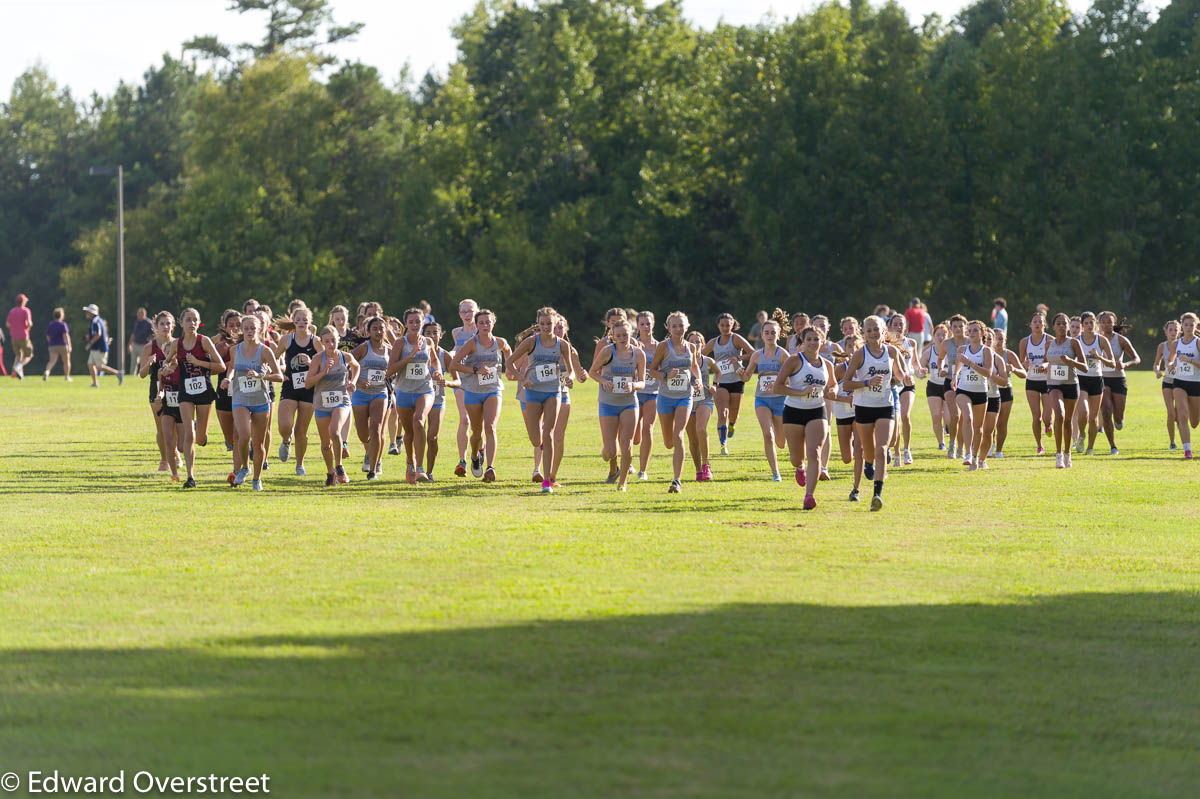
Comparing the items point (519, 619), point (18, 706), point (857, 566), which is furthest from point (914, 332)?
point (18, 706)

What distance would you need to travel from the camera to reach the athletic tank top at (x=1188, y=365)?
22.0 metres

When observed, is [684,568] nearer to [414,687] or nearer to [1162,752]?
[414,687]

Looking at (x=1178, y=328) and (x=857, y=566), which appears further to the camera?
(x=1178, y=328)

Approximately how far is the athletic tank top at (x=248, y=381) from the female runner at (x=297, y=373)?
515 millimetres

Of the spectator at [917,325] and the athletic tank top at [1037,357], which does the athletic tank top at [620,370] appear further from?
the spectator at [917,325]

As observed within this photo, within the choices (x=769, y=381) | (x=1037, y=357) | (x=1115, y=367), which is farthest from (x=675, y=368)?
(x=1115, y=367)

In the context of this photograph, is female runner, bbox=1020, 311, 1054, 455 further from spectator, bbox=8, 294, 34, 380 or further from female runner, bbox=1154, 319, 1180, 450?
spectator, bbox=8, 294, 34, 380

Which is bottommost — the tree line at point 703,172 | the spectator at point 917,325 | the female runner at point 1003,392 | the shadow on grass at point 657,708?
the shadow on grass at point 657,708

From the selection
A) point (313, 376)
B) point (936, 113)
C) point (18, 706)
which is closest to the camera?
point (18, 706)

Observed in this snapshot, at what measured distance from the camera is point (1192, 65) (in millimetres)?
60781

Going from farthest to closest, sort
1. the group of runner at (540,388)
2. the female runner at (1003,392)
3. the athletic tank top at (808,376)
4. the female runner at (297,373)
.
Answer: the female runner at (1003,392)
the female runner at (297,373)
the group of runner at (540,388)
the athletic tank top at (808,376)

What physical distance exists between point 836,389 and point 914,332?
26.3 m

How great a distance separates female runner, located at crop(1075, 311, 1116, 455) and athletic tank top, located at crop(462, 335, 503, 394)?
803 centimetres

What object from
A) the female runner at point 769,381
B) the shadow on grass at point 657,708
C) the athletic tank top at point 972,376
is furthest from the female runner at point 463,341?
the shadow on grass at point 657,708
